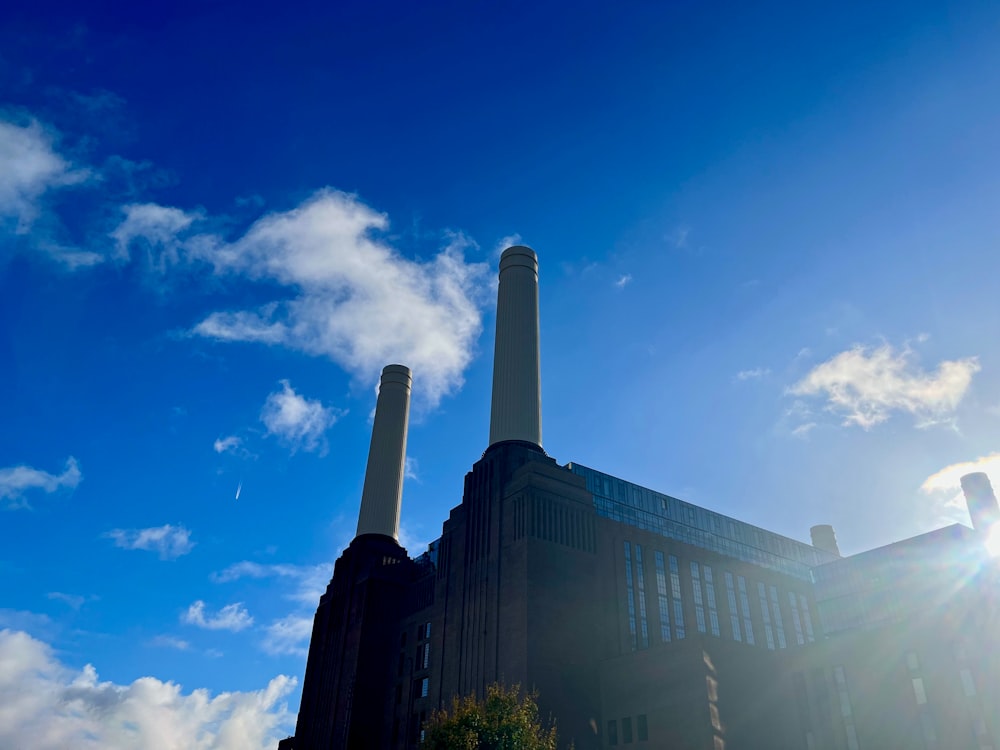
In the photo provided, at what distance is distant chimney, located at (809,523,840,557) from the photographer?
3969 inches

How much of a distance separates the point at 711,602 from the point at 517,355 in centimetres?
2916

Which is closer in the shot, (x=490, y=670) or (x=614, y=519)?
(x=490, y=670)

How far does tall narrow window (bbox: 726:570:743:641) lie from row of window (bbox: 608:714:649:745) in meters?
23.0

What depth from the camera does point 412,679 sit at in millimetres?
65312

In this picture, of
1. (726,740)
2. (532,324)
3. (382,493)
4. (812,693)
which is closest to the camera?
(726,740)

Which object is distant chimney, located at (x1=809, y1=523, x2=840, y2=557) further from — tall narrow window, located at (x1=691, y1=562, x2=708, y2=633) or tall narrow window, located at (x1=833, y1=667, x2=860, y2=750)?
tall narrow window, located at (x1=833, y1=667, x2=860, y2=750)

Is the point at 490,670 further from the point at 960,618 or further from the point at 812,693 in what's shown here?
the point at 960,618

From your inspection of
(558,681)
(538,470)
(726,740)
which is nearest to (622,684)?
(558,681)

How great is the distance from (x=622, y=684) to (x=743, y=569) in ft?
94.7

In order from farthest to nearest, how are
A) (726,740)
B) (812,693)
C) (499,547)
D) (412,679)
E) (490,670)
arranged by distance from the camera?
(412,679), (499,547), (490,670), (812,693), (726,740)

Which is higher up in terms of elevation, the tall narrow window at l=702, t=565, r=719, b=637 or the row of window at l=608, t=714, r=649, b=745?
the tall narrow window at l=702, t=565, r=719, b=637

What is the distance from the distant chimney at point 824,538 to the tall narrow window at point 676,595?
133ft

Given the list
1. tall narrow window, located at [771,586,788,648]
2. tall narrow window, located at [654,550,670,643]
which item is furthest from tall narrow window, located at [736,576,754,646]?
tall narrow window, located at [654,550,670,643]

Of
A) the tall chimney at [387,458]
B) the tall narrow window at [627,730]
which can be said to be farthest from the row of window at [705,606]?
the tall chimney at [387,458]
